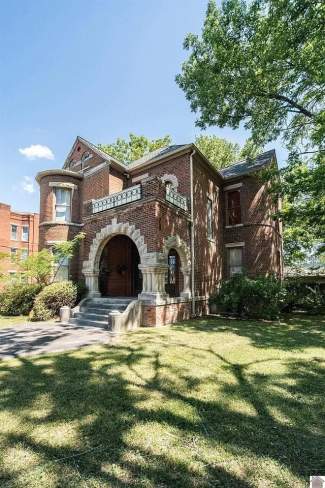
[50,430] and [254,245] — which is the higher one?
[254,245]

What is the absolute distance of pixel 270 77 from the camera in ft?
39.0

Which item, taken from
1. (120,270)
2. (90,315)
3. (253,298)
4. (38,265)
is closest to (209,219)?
(253,298)

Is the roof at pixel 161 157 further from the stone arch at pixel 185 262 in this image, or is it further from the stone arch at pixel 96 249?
the stone arch at pixel 185 262

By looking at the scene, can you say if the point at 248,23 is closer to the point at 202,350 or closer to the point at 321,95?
the point at 321,95

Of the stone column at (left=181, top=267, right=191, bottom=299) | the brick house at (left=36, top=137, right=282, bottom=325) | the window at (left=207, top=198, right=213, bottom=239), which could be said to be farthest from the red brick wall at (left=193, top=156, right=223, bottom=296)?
the stone column at (left=181, top=267, right=191, bottom=299)

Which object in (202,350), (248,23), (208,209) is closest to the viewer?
(202,350)

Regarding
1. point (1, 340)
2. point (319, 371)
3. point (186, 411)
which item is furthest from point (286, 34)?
point (1, 340)

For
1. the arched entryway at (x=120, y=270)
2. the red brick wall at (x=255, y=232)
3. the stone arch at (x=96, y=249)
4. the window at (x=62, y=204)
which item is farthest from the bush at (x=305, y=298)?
the window at (x=62, y=204)

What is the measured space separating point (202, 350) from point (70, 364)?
293cm

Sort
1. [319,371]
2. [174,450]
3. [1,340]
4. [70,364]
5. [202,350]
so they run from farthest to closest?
[1,340] → [202,350] → [70,364] → [319,371] → [174,450]

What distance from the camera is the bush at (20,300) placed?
12.9m

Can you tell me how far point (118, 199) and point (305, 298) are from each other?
37.6ft

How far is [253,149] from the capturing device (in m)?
15.7

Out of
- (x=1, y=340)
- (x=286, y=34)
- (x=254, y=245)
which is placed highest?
(x=286, y=34)
